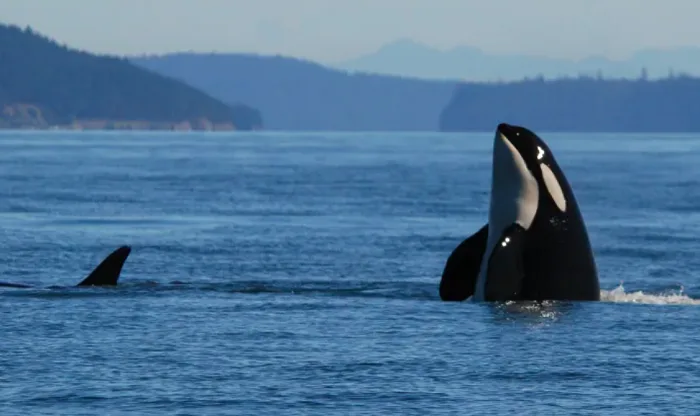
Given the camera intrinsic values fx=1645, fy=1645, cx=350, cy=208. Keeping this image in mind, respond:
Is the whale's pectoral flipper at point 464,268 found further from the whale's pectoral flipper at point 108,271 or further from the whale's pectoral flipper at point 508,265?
the whale's pectoral flipper at point 108,271

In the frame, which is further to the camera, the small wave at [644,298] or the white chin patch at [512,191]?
the small wave at [644,298]

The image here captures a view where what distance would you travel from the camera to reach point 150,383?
13.3 meters

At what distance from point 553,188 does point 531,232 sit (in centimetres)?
53

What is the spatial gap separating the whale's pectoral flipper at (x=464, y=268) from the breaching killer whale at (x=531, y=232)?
0.04 m

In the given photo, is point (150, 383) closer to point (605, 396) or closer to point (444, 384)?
point (444, 384)

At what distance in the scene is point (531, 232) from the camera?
16.9 meters

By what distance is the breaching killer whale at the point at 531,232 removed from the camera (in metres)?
16.8

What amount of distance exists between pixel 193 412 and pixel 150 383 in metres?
1.19

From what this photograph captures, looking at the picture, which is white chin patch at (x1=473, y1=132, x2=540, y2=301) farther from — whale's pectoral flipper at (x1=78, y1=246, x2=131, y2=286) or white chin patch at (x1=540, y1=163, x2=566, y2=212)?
whale's pectoral flipper at (x1=78, y1=246, x2=131, y2=286)

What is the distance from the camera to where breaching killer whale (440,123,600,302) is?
1683cm

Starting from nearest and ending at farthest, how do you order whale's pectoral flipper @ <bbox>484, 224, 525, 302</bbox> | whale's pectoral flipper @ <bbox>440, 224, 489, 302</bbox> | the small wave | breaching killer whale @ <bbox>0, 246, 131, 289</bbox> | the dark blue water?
the dark blue water
whale's pectoral flipper @ <bbox>484, 224, 525, 302</bbox>
whale's pectoral flipper @ <bbox>440, 224, 489, 302</bbox>
the small wave
breaching killer whale @ <bbox>0, 246, 131, 289</bbox>

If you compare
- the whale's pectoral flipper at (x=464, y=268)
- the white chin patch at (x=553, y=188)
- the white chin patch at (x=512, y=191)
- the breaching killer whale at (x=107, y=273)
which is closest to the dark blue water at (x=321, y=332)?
the whale's pectoral flipper at (x=464, y=268)

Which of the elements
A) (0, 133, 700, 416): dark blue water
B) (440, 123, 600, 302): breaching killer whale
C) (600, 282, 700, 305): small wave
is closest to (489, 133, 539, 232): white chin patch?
(440, 123, 600, 302): breaching killer whale

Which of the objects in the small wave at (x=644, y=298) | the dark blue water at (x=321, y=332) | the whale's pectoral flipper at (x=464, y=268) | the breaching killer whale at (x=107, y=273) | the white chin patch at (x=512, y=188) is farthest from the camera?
the breaching killer whale at (x=107, y=273)
